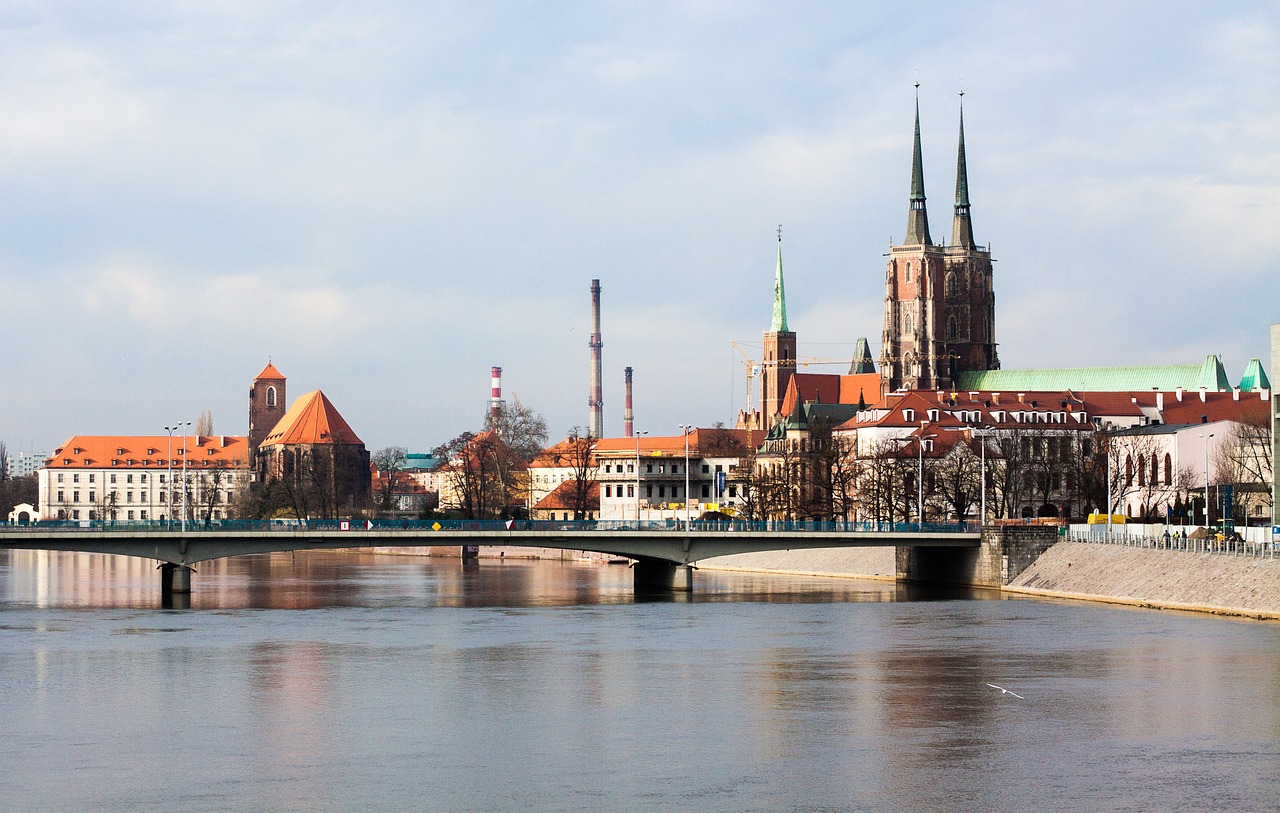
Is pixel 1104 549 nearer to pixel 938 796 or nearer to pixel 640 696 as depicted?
pixel 640 696

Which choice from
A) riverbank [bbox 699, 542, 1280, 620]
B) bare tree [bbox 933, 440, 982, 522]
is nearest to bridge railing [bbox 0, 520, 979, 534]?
riverbank [bbox 699, 542, 1280, 620]

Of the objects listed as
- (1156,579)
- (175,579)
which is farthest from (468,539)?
(1156,579)

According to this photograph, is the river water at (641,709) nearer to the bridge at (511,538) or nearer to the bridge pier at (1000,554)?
the bridge at (511,538)

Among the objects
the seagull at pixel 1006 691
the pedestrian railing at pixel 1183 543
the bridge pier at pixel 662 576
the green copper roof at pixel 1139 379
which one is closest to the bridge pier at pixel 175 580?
the bridge pier at pixel 662 576

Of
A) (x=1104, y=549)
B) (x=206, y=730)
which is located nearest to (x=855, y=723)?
(x=206, y=730)

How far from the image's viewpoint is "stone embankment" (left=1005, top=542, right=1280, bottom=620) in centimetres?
6812

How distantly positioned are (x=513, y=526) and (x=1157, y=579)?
32945 mm

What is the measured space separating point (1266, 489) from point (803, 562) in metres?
26.9

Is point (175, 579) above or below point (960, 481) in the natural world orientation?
below

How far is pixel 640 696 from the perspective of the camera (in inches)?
1877

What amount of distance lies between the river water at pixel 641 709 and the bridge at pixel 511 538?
20.6 feet

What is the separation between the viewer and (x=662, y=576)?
93.1m

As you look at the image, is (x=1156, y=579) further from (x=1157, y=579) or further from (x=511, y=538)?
(x=511, y=538)

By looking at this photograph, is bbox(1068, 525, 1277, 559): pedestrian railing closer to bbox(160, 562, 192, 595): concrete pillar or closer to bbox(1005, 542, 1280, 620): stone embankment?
bbox(1005, 542, 1280, 620): stone embankment
